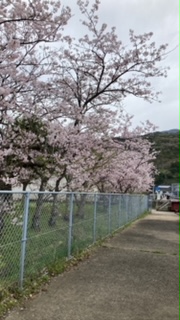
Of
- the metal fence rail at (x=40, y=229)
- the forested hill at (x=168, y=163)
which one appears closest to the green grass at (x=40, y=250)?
the metal fence rail at (x=40, y=229)

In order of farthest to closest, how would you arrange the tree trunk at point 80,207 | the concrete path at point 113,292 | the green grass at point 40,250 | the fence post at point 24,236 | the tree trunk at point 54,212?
the tree trunk at point 80,207 < the tree trunk at point 54,212 < the fence post at point 24,236 < the green grass at point 40,250 < the concrete path at point 113,292

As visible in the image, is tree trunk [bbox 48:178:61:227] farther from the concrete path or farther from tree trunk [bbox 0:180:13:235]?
tree trunk [bbox 0:180:13:235]

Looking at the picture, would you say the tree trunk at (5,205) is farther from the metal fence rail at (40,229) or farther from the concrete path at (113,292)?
the concrete path at (113,292)

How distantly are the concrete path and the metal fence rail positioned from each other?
46cm

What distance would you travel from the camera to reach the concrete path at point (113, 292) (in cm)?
471

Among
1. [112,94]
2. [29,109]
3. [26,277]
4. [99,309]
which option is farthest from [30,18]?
[112,94]

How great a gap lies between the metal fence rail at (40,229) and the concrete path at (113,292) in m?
0.46

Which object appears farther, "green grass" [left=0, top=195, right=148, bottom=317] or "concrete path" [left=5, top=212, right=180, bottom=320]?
"green grass" [left=0, top=195, right=148, bottom=317]

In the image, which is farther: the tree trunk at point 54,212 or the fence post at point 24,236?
the tree trunk at point 54,212

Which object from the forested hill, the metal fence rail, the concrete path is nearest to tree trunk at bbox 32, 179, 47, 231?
the metal fence rail

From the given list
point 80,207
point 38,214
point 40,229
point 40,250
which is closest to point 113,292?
point 40,250

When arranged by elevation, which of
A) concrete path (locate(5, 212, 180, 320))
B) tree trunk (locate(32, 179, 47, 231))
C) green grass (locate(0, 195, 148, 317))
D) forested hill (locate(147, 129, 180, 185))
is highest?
forested hill (locate(147, 129, 180, 185))

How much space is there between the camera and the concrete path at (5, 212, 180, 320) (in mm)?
4715

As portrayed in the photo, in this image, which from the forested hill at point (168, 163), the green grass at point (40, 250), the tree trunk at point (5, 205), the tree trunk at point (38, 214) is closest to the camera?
the tree trunk at point (5, 205)
